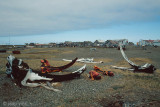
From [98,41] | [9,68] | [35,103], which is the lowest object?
[35,103]

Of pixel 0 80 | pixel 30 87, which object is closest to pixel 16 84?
pixel 30 87

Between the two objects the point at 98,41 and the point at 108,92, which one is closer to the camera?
the point at 108,92

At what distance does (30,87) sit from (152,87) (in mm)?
8780

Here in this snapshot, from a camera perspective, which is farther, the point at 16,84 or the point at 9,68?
the point at 9,68

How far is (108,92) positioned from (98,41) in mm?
110898

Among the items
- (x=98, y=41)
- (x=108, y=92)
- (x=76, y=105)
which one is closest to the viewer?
(x=76, y=105)

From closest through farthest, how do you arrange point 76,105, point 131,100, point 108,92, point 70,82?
1. point 76,105
2. point 131,100
3. point 108,92
4. point 70,82

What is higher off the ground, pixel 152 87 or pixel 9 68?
pixel 9 68

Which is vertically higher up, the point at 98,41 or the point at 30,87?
the point at 98,41

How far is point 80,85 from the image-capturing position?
31.0ft

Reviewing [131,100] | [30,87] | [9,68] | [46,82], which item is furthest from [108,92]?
[9,68]

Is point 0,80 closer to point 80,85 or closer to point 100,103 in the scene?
point 80,85

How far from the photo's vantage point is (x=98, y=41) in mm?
117125

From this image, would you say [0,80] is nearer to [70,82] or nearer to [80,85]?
[70,82]
